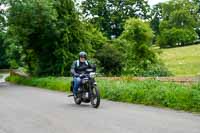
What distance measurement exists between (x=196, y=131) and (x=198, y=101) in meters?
4.13

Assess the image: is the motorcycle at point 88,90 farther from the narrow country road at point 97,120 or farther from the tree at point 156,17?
the tree at point 156,17

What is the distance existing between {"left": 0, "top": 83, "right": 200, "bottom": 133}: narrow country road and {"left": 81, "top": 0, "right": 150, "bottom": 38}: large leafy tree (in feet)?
238

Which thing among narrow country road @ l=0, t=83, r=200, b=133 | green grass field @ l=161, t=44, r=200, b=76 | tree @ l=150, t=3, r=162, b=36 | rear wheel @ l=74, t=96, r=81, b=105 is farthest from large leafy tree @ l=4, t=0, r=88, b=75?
tree @ l=150, t=3, r=162, b=36

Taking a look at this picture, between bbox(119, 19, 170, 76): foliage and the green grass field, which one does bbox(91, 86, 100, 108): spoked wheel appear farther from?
the green grass field

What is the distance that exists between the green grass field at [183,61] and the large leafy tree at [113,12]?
21154mm

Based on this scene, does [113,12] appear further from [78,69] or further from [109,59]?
[78,69]

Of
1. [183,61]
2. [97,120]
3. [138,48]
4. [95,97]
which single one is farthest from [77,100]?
[183,61]

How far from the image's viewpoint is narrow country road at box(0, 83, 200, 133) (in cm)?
1022

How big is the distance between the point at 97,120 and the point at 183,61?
4689cm

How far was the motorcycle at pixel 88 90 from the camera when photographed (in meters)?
15.1

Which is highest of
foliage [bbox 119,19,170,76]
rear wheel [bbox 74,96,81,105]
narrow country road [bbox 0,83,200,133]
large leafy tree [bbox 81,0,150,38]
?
large leafy tree [bbox 81,0,150,38]

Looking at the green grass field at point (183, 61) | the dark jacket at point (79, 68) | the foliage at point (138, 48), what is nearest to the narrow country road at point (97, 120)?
the dark jacket at point (79, 68)

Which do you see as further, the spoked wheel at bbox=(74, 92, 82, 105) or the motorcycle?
the spoked wheel at bbox=(74, 92, 82, 105)

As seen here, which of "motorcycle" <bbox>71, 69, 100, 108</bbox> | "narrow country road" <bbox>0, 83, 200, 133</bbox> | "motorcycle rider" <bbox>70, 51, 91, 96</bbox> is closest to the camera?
"narrow country road" <bbox>0, 83, 200, 133</bbox>
